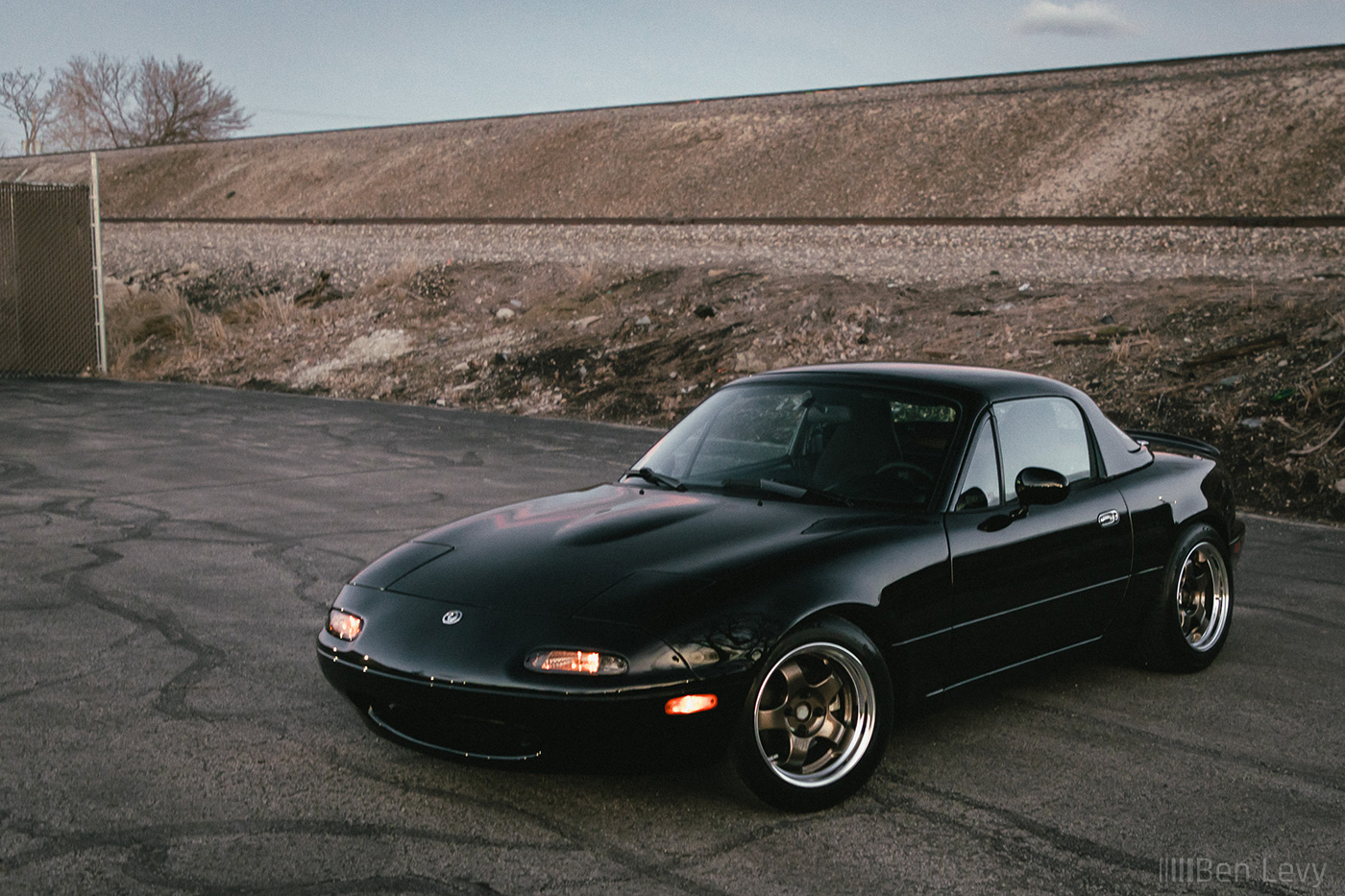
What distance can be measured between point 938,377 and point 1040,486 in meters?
0.66

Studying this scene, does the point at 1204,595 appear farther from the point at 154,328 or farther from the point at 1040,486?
the point at 154,328

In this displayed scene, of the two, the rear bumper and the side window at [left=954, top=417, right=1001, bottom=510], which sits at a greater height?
the side window at [left=954, top=417, right=1001, bottom=510]

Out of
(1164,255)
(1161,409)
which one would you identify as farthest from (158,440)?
(1164,255)

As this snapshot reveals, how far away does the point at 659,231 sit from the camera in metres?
25.8

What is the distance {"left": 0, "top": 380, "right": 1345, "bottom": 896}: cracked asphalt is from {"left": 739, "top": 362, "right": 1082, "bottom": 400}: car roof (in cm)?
115

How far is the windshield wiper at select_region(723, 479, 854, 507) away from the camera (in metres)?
4.64

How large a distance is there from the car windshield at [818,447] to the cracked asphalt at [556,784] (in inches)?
33.5

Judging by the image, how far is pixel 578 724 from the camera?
361 cm

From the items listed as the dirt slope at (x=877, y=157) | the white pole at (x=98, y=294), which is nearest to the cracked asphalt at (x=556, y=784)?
the white pole at (x=98, y=294)

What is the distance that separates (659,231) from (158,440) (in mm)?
14356

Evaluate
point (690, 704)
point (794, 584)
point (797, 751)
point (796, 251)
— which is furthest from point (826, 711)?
point (796, 251)

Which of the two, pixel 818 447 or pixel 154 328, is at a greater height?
pixel 818 447

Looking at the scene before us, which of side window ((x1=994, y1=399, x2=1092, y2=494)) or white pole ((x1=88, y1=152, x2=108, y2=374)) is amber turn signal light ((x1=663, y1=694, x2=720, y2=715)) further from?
white pole ((x1=88, y1=152, x2=108, y2=374))

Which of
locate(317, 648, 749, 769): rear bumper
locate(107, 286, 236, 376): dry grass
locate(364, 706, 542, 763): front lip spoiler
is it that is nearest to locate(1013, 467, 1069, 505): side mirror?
locate(317, 648, 749, 769): rear bumper
